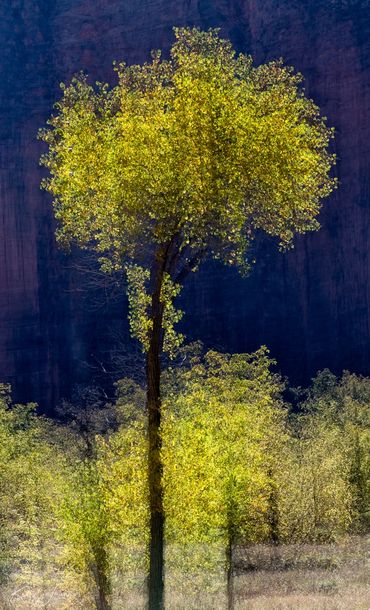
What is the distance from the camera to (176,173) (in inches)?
Answer: 496

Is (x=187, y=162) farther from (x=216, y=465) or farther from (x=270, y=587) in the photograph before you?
(x=270, y=587)

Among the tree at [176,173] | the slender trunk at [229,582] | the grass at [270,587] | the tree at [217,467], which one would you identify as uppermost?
the tree at [176,173]

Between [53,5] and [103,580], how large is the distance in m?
72.8

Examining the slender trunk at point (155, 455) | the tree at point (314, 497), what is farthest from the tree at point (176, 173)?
the tree at point (314, 497)

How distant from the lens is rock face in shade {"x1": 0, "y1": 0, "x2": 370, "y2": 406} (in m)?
73.0

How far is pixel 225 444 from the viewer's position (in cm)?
2064

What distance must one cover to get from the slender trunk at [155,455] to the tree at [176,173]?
0.01 m

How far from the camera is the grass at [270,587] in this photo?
20.2 meters

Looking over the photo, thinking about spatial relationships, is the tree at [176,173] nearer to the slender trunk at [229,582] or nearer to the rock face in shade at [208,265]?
the slender trunk at [229,582]

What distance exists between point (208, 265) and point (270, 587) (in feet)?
168

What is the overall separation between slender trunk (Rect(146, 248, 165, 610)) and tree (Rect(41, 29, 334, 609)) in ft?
0.05

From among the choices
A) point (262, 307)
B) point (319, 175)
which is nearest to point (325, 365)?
point (262, 307)

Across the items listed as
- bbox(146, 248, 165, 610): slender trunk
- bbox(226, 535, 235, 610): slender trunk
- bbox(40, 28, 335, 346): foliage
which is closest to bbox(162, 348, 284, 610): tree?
bbox(226, 535, 235, 610): slender trunk

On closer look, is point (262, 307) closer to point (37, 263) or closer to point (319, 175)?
point (37, 263)
